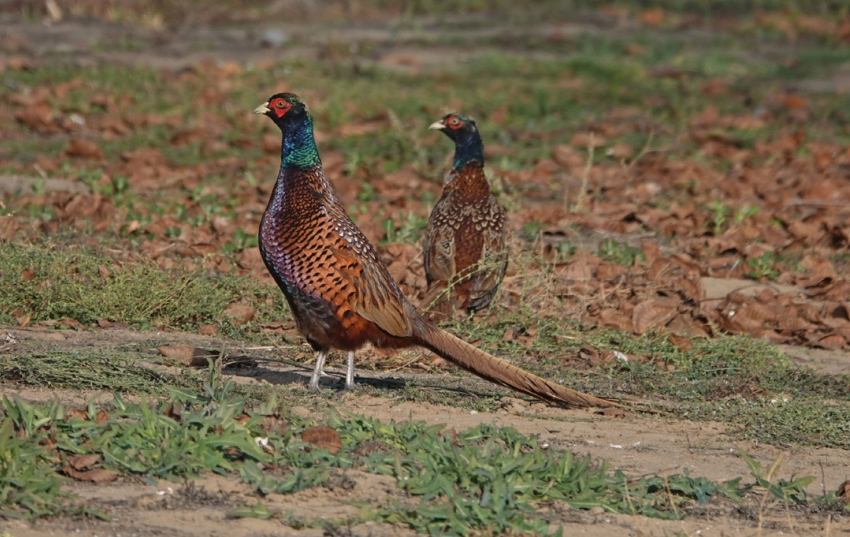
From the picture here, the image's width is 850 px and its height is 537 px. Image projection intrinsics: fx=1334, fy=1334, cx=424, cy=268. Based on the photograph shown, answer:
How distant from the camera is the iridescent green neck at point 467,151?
7926 millimetres

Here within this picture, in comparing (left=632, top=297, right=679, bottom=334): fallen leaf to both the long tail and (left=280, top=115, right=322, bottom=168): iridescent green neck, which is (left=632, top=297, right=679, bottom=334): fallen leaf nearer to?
the long tail

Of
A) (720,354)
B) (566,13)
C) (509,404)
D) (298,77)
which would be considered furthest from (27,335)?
(566,13)

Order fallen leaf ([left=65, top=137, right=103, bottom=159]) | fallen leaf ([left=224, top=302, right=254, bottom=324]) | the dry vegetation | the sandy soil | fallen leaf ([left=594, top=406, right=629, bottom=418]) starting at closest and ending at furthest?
1. the sandy soil
2. the dry vegetation
3. fallen leaf ([left=594, top=406, right=629, bottom=418])
4. fallen leaf ([left=224, top=302, right=254, bottom=324])
5. fallen leaf ([left=65, top=137, right=103, bottom=159])

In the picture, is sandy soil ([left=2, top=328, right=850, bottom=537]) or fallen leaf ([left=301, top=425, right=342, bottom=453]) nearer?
sandy soil ([left=2, top=328, right=850, bottom=537])

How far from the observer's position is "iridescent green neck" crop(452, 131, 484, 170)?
7.93 metres

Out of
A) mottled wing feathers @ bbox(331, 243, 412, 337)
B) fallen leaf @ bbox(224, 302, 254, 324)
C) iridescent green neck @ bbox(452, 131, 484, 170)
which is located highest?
iridescent green neck @ bbox(452, 131, 484, 170)

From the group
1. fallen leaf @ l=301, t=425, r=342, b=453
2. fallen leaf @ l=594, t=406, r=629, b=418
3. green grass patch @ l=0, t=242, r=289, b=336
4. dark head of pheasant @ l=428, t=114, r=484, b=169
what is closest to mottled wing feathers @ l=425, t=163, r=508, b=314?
dark head of pheasant @ l=428, t=114, r=484, b=169

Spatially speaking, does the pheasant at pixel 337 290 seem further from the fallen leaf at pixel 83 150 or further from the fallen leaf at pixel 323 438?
the fallen leaf at pixel 83 150

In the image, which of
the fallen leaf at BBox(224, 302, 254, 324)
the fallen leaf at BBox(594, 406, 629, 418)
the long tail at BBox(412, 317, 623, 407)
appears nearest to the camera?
the long tail at BBox(412, 317, 623, 407)

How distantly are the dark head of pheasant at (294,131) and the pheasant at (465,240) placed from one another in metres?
1.17

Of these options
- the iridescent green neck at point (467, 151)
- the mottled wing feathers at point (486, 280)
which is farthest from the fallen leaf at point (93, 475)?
the iridescent green neck at point (467, 151)

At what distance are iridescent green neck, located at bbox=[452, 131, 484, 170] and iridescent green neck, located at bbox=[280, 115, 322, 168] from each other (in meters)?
2.01

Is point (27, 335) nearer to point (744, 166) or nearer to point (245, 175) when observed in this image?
point (245, 175)

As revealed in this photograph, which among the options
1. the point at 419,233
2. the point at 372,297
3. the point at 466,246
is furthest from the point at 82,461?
the point at 419,233
